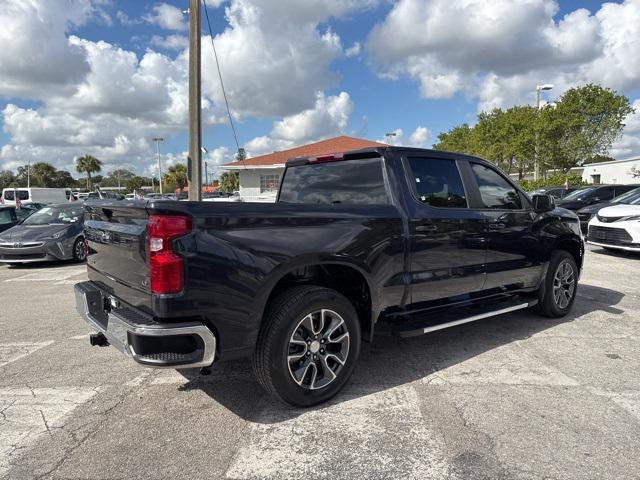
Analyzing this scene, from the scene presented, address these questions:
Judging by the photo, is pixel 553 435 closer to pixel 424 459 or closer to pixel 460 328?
pixel 424 459

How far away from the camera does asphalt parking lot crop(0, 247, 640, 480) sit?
2.62m

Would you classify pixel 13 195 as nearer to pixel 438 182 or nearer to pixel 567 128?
pixel 438 182

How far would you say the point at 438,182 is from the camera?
13.8 ft

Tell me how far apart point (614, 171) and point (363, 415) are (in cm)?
4955

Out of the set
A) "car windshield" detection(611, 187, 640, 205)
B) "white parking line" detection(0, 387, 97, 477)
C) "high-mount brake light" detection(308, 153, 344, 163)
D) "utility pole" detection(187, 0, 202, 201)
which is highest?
"utility pole" detection(187, 0, 202, 201)

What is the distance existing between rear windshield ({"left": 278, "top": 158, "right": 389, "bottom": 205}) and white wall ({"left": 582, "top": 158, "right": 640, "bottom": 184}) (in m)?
45.0

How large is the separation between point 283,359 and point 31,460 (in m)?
1.58

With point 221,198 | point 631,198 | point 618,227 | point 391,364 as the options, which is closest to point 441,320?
point 391,364

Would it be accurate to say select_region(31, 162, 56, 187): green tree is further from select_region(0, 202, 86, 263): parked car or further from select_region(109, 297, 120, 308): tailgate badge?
select_region(109, 297, 120, 308): tailgate badge

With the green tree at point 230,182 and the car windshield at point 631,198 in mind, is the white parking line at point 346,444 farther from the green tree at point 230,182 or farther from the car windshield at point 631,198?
the green tree at point 230,182

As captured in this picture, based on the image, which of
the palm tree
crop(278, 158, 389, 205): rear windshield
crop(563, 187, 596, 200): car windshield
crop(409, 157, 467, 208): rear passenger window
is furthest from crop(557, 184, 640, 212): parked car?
the palm tree

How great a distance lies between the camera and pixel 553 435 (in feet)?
9.58

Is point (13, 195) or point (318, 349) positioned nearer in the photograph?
point (318, 349)

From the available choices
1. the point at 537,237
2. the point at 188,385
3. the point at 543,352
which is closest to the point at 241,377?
the point at 188,385
